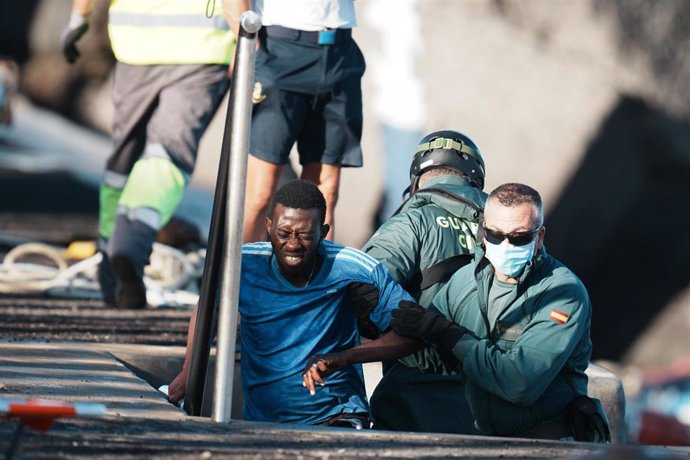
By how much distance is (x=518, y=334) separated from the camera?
4.72 m

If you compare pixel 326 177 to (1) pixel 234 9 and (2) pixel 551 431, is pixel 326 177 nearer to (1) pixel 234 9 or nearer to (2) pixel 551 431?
(1) pixel 234 9

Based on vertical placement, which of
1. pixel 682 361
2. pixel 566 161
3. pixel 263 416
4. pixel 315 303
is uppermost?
pixel 315 303

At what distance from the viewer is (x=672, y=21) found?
50.0 feet

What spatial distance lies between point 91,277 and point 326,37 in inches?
88.0

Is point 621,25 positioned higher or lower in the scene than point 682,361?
higher

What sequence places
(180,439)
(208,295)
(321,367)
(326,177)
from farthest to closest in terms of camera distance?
(326,177) → (321,367) → (208,295) → (180,439)

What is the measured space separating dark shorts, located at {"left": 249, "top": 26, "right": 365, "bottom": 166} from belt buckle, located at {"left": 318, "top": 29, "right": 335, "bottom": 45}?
2 centimetres

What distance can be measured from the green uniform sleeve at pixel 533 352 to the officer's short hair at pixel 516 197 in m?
0.28

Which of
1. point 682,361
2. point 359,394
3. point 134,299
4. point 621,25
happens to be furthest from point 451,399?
point 682,361

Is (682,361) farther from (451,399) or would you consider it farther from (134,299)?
(451,399)

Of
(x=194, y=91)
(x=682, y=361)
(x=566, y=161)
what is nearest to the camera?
(x=194, y=91)

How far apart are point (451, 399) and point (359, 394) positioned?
349 millimetres

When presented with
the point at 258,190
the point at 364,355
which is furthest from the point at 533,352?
the point at 258,190

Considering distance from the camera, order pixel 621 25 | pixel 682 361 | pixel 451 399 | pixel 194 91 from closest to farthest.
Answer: pixel 451 399 → pixel 194 91 → pixel 621 25 → pixel 682 361
